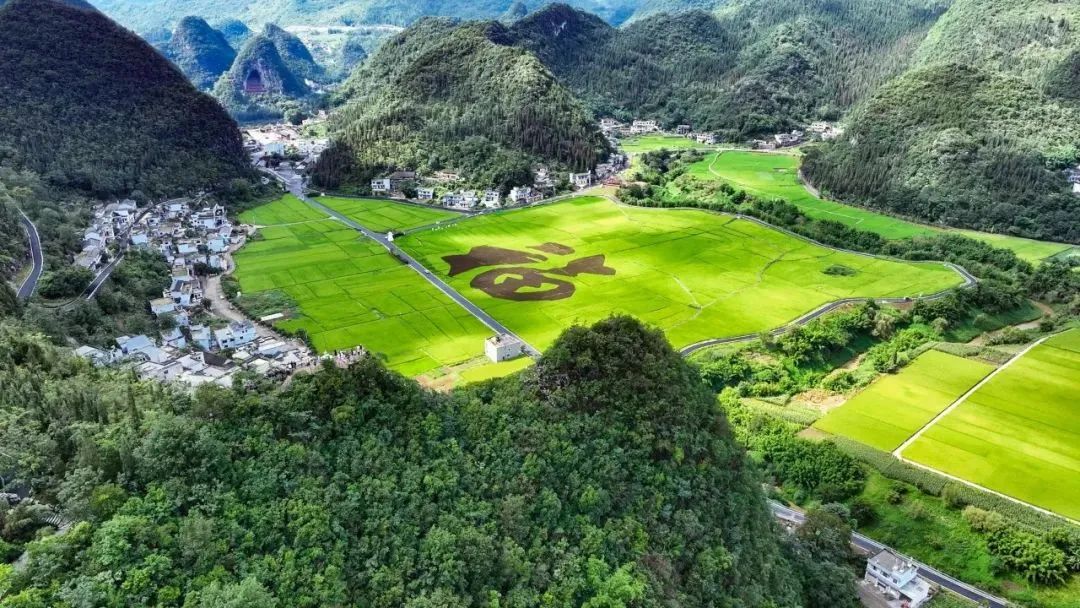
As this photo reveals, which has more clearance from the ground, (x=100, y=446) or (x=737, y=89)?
(x=737, y=89)

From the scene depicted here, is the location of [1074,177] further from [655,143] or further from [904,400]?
[655,143]

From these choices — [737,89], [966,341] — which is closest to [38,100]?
[966,341]

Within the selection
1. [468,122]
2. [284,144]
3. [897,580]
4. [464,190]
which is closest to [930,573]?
[897,580]

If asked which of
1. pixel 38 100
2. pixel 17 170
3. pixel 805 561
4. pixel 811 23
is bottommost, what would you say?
pixel 805 561

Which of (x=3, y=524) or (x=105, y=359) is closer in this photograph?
(x=3, y=524)

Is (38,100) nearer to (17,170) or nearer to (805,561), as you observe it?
(17,170)

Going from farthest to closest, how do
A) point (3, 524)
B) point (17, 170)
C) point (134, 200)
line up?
point (134, 200) < point (17, 170) < point (3, 524)

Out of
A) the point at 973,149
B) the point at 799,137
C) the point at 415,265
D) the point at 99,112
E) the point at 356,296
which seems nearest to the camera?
the point at 356,296

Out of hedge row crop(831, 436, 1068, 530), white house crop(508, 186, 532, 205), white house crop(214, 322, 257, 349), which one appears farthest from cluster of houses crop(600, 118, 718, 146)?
hedge row crop(831, 436, 1068, 530)
